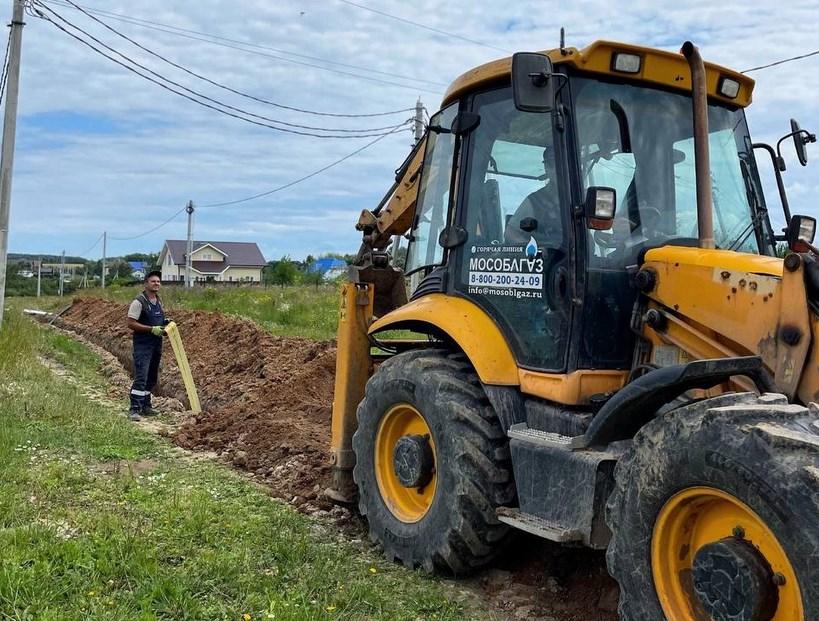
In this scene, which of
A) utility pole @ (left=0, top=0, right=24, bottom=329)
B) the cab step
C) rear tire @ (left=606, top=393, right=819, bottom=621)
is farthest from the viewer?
utility pole @ (left=0, top=0, right=24, bottom=329)

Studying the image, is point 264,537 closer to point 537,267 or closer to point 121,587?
point 121,587

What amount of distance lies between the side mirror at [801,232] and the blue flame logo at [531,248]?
144 centimetres

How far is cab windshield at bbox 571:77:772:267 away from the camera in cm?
429

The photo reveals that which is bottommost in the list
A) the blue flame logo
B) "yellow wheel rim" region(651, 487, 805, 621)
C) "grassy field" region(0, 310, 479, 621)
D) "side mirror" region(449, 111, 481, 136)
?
"grassy field" region(0, 310, 479, 621)

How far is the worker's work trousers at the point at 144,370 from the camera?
10.1m

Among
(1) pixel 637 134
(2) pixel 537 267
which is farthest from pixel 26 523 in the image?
(1) pixel 637 134

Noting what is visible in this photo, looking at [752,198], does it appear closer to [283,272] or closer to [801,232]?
[801,232]

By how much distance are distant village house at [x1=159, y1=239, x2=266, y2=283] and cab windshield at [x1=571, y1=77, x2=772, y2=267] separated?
77.3 metres

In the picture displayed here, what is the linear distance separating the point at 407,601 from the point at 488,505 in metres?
0.64

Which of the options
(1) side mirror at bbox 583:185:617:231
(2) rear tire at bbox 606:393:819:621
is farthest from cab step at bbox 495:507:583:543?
(1) side mirror at bbox 583:185:617:231

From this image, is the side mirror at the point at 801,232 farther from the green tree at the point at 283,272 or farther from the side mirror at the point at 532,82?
the green tree at the point at 283,272

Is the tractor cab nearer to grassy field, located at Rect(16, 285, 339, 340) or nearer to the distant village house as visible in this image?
grassy field, located at Rect(16, 285, 339, 340)

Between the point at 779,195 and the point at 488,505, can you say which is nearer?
the point at 488,505

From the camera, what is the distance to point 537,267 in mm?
4445
